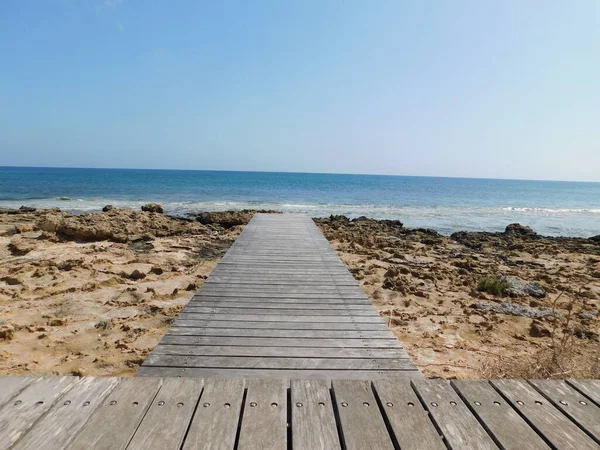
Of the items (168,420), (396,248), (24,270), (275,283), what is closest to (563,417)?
(168,420)

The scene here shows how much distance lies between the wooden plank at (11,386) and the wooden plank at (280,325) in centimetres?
152

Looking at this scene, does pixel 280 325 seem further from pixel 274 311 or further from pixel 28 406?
pixel 28 406

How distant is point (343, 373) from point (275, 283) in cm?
241

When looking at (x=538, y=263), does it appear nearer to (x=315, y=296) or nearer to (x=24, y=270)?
(x=315, y=296)

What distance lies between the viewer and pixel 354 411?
1.74m

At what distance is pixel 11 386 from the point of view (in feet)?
6.04

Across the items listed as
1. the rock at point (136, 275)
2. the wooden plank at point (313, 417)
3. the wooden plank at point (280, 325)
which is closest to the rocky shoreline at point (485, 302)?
the wooden plank at point (280, 325)

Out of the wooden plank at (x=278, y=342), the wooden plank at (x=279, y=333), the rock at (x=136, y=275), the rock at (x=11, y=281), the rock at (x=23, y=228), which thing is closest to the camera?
the wooden plank at (x=278, y=342)

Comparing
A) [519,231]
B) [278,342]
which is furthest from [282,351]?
[519,231]

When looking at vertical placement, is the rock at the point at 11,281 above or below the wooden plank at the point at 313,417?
below

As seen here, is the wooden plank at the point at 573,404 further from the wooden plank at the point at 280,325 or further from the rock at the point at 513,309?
the rock at the point at 513,309

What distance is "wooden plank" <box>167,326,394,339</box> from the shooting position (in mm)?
3266

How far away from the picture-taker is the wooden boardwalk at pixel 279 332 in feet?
8.95

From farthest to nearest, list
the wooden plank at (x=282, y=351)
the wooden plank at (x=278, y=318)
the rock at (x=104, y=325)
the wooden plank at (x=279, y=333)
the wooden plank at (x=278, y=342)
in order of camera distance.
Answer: the rock at (x=104, y=325)
the wooden plank at (x=278, y=318)
the wooden plank at (x=279, y=333)
the wooden plank at (x=278, y=342)
the wooden plank at (x=282, y=351)
